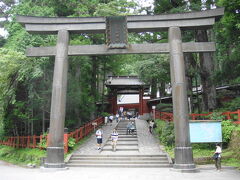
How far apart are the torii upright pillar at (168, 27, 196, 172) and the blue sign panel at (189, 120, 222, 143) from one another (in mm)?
896

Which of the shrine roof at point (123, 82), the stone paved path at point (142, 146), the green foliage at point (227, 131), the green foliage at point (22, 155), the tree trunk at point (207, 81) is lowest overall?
the green foliage at point (22, 155)

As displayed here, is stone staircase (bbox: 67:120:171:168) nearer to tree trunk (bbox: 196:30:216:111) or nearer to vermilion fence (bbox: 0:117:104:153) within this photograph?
vermilion fence (bbox: 0:117:104:153)

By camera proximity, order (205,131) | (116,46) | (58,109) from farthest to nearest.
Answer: (116,46)
(205,131)
(58,109)

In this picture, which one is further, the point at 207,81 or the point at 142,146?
the point at 207,81

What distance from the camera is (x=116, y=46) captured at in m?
11.6

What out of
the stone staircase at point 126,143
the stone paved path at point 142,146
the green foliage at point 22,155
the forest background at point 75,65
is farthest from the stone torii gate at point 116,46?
the stone staircase at point 126,143

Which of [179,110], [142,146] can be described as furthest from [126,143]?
[179,110]

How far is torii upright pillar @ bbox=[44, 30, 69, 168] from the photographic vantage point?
1058 centimetres

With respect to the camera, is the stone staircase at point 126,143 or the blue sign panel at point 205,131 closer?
the blue sign panel at point 205,131

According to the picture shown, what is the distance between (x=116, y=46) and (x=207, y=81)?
872 cm

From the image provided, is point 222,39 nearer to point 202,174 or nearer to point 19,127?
point 202,174

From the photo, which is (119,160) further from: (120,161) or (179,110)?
(179,110)

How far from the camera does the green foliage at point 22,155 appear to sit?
13.7 m

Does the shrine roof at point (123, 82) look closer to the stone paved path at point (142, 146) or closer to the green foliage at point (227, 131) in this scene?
the stone paved path at point (142, 146)
